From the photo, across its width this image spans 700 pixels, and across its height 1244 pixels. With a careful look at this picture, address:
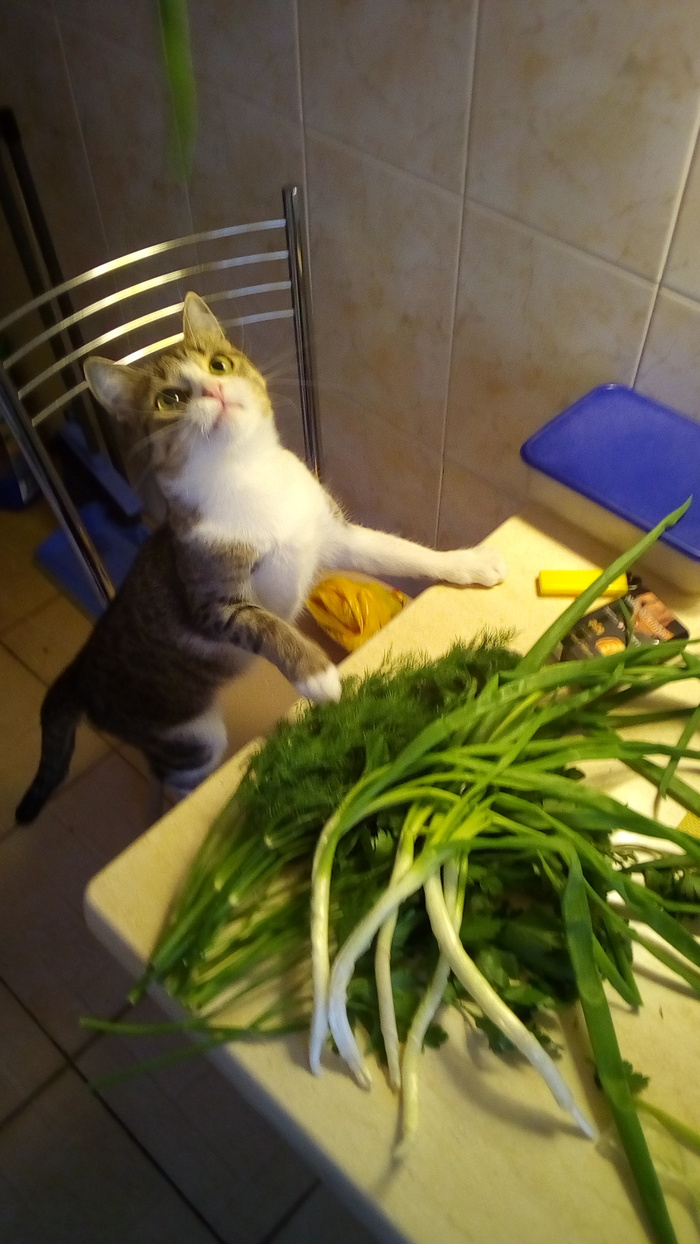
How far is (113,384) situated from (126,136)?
27.0 inches

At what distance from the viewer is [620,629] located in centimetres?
75

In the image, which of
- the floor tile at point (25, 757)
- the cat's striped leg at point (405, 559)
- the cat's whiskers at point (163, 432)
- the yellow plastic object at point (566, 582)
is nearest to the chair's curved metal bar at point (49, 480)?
the cat's whiskers at point (163, 432)

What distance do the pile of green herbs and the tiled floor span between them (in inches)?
25.6

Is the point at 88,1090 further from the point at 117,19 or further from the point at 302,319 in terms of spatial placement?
the point at 117,19

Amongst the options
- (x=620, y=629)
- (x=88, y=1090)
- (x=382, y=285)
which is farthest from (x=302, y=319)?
(x=88, y=1090)

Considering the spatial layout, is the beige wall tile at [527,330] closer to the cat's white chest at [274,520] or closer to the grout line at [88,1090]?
the cat's white chest at [274,520]

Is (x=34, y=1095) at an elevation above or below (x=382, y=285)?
below

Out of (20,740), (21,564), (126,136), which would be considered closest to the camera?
(126,136)

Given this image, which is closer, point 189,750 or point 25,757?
point 189,750

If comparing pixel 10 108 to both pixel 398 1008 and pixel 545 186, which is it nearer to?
pixel 545 186

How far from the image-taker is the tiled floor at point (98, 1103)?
1109 millimetres

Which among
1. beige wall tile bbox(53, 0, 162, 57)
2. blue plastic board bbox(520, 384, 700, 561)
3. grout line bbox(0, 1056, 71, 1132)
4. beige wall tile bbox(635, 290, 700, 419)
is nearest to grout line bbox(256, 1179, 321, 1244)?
grout line bbox(0, 1056, 71, 1132)

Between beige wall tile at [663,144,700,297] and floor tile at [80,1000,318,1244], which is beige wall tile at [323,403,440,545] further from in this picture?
floor tile at [80,1000,318,1244]

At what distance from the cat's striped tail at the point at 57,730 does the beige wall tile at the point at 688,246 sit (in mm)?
880
